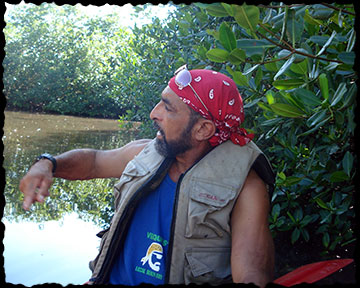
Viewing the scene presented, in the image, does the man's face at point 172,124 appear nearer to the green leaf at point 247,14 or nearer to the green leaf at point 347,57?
the green leaf at point 247,14

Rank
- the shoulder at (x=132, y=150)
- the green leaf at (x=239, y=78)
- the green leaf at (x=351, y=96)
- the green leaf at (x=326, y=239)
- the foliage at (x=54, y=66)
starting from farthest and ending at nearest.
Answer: the foliage at (x=54, y=66)
the green leaf at (x=326, y=239)
the shoulder at (x=132, y=150)
the green leaf at (x=239, y=78)
the green leaf at (x=351, y=96)

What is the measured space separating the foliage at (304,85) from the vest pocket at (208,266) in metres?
0.69

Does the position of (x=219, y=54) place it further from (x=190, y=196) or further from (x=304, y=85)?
(x=190, y=196)

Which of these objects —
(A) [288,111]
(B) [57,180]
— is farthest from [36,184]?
(B) [57,180]

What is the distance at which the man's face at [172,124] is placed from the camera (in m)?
2.55

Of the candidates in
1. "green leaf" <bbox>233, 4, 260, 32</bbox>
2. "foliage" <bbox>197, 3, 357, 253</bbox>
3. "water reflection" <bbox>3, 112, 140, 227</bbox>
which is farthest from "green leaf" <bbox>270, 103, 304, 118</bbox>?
"water reflection" <bbox>3, 112, 140, 227</bbox>

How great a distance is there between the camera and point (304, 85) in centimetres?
212

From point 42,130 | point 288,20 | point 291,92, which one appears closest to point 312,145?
point 291,92

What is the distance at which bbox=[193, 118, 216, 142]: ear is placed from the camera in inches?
100

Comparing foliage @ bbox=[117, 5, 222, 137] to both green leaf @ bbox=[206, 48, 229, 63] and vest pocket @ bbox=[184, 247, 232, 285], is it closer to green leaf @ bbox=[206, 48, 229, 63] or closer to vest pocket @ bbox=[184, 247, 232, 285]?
green leaf @ bbox=[206, 48, 229, 63]

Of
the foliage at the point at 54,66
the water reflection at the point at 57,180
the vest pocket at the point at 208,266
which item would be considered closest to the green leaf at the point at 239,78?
the vest pocket at the point at 208,266

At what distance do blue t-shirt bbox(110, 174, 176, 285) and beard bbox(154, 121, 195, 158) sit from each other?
0.54 feet

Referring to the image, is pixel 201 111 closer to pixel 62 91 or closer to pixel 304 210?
pixel 304 210

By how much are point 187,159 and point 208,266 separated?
0.63m
